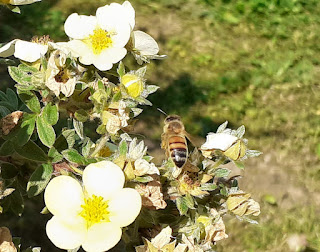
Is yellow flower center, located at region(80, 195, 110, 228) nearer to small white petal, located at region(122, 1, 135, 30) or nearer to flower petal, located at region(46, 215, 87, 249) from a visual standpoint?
flower petal, located at region(46, 215, 87, 249)

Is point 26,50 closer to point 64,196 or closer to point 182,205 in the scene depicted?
point 64,196

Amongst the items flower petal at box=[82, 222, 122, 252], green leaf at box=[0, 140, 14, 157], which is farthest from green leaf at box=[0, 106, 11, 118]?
flower petal at box=[82, 222, 122, 252]

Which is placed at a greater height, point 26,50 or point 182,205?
point 26,50

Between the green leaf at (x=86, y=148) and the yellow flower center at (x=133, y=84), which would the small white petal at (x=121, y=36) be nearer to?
the yellow flower center at (x=133, y=84)

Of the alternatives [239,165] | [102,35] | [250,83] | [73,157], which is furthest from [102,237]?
[250,83]

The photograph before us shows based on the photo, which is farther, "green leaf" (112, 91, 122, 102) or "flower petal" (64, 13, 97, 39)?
"flower petal" (64, 13, 97, 39)

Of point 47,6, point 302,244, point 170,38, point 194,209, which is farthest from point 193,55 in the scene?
point 194,209

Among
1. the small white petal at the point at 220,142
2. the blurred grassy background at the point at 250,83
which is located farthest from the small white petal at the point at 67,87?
the blurred grassy background at the point at 250,83
